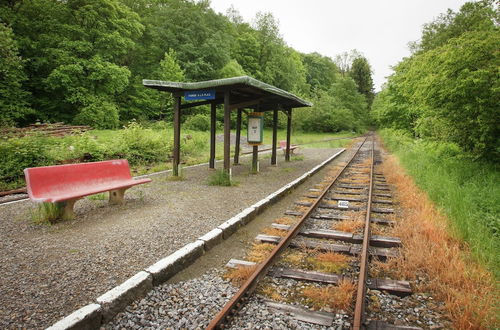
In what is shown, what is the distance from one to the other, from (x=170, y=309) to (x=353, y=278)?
7.09 ft

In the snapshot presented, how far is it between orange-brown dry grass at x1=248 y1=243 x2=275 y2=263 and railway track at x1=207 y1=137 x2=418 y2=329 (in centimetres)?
15

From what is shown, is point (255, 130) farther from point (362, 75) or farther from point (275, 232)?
point (362, 75)

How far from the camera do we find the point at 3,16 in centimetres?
2333

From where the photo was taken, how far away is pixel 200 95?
8.91 metres

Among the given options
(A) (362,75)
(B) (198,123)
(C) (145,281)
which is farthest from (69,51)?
(A) (362,75)

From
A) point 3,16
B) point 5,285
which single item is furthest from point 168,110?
point 5,285

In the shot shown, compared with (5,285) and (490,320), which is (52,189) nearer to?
(5,285)

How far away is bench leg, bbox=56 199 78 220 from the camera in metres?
5.11

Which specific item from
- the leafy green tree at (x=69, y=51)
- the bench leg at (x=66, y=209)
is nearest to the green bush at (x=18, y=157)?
the bench leg at (x=66, y=209)

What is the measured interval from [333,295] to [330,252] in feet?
3.83

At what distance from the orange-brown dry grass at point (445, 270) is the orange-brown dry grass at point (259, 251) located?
1487 mm

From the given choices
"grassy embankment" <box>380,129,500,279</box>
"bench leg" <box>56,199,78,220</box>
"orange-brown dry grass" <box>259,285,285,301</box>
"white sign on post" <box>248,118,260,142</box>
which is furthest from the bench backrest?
"grassy embankment" <box>380,129,500,279</box>

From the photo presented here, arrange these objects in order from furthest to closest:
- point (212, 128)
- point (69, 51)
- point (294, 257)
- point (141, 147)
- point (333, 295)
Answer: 1. point (69, 51)
2. point (141, 147)
3. point (212, 128)
4. point (294, 257)
5. point (333, 295)

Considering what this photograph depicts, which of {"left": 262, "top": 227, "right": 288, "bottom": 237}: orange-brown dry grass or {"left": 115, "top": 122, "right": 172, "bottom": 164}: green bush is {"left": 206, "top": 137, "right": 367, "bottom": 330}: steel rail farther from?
{"left": 115, "top": 122, "right": 172, "bottom": 164}: green bush
